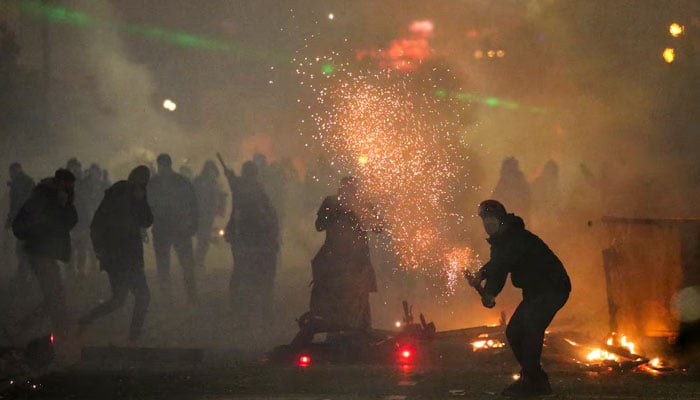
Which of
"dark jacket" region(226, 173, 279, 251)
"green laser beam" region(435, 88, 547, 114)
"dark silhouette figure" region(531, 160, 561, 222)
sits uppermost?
"green laser beam" region(435, 88, 547, 114)

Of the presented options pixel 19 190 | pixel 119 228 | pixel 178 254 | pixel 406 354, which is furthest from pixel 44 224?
pixel 19 190

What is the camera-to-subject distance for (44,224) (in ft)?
32.4

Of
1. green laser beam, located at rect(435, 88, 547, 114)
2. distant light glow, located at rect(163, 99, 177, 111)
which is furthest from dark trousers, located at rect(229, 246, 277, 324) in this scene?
distant light glow, located at rect(163, 99, 177, 111)

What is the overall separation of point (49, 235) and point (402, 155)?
11899 mm

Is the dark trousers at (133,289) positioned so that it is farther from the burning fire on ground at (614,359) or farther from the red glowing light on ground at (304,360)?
the burning fire on ground at (614,359)

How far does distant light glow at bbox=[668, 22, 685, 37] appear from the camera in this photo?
18.6 m

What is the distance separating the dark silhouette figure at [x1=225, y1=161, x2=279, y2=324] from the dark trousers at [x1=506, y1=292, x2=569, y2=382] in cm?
727

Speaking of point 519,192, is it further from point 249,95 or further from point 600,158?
point 249,95

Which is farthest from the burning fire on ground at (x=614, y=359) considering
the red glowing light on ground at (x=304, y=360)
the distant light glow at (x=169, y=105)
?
the distant light glow at (x=169, y=105)

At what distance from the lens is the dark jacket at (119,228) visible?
10.3 metres

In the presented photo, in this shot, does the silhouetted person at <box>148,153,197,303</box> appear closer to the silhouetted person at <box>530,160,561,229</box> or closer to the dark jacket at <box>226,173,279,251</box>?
the dark jacket at <box>226,173,279,251</box>

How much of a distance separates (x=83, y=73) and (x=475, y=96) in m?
14.0

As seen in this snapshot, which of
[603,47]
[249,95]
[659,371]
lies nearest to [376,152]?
[603,47]

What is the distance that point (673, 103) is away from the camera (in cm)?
1862
